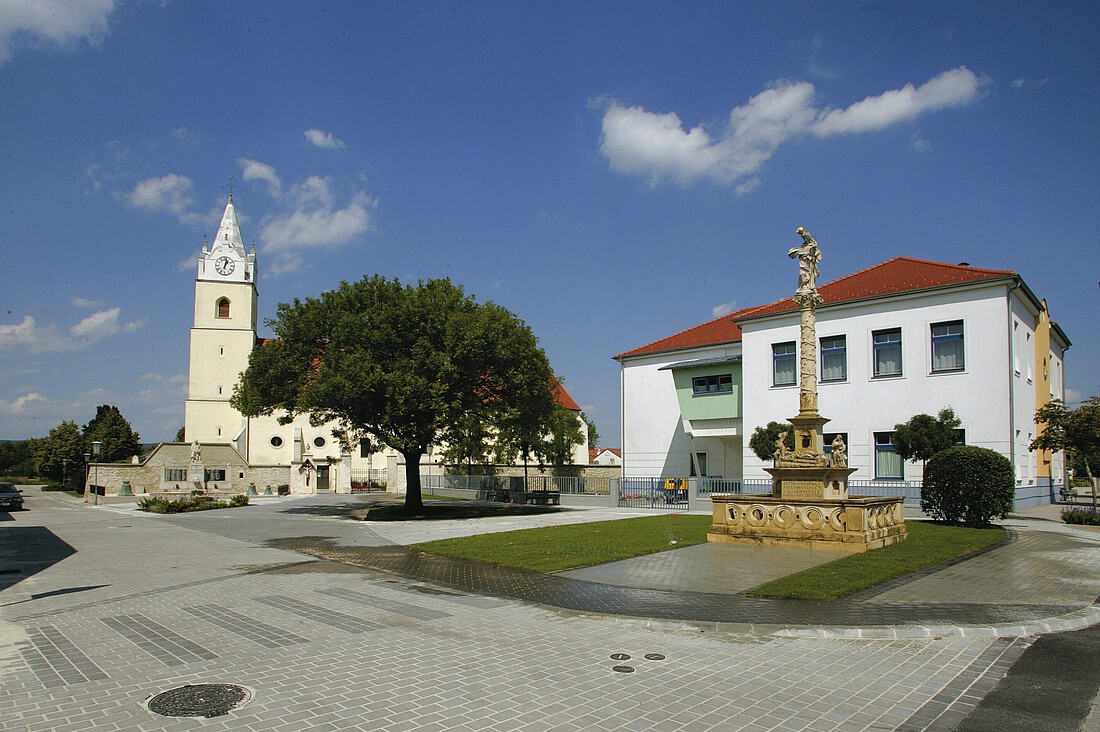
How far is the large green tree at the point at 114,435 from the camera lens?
3031 inches

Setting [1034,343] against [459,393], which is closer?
[459,393]

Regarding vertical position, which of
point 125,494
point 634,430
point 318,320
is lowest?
point 125,494

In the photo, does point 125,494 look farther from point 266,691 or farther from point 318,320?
point 266,691

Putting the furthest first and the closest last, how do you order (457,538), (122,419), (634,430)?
(122,419) < (634,430) < (457,538)

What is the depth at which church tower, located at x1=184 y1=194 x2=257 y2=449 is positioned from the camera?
218ft

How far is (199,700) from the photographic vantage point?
595 cm

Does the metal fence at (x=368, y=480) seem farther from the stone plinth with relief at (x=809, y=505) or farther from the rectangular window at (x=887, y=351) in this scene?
the stone plinth with relief at (x=809, y=505)

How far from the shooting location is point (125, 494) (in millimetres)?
48094

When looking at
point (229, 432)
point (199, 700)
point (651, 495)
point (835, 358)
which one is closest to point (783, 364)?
point (835, 358)

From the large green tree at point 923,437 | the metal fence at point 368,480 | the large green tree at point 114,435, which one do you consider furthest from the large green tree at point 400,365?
the large green tree at point 114,435

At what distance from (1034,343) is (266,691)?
1434 inches

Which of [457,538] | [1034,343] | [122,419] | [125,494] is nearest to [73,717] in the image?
[457,538]

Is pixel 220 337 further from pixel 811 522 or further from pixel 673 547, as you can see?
pixel 811 522

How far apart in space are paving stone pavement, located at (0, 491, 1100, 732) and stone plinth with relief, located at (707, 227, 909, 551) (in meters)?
2.36
